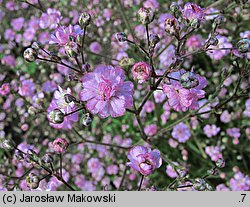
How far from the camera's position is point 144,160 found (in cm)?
151

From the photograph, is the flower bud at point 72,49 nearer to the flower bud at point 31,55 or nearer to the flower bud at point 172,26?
the flower bud at point 31,55

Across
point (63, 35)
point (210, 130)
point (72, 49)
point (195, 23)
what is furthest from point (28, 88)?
point (195, 23)

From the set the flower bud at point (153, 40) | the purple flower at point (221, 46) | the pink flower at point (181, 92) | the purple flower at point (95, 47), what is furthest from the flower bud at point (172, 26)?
the purple flower at point (95, 47)

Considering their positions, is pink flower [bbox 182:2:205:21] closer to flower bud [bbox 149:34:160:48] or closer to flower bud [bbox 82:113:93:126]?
flower bud [bbox 149:34:160:48]

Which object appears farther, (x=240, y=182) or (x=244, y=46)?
(x=240, y=182)

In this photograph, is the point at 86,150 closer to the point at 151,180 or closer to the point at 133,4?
the point at 151,180

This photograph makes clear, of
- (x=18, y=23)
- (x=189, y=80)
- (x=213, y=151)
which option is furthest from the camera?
(x=18, y=23)

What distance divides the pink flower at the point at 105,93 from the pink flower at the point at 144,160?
224 mm

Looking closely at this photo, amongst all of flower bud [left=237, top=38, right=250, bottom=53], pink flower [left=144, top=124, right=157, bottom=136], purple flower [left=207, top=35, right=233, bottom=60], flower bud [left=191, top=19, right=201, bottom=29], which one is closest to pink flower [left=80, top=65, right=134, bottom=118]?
flower bud [left=191, top=19, right=201, bottom=29]

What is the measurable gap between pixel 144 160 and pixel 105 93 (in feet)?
1.04

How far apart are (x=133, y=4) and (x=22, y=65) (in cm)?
117

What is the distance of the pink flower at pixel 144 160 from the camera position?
1493 mm

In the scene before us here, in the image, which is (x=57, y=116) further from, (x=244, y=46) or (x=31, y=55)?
(x=244, y=46)
